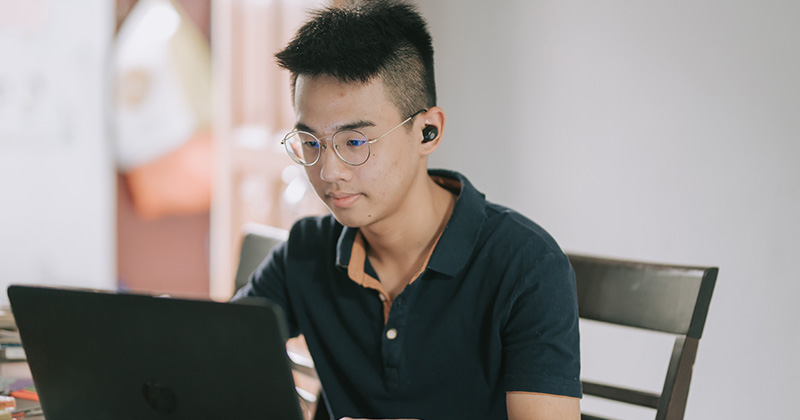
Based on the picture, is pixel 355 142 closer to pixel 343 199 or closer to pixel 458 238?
pixel 343 199

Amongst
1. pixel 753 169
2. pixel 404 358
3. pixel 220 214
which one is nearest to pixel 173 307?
pixel 404 358

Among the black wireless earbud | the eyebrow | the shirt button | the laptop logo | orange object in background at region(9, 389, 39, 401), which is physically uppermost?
the eyebrow

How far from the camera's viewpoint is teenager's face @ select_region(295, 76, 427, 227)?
1.10 meters

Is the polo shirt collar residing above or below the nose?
below

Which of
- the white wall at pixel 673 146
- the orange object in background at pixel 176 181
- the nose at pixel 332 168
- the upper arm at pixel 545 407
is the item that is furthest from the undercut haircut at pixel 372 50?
the orange object in background at pixel 176 181

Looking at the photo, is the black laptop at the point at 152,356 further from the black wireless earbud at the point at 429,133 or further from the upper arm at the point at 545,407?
the black wireless earbud at the point at 429,133

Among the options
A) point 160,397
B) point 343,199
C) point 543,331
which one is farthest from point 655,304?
point 160,397

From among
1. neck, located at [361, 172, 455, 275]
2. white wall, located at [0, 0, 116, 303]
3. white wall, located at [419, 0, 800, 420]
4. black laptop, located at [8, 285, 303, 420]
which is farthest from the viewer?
white wall, located at [0, 0, 116, 303]

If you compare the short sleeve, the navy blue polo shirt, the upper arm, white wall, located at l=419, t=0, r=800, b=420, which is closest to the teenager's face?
the navy blue polo shirt

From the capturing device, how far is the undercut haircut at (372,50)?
111 centimetres

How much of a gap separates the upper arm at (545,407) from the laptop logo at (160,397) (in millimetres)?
440

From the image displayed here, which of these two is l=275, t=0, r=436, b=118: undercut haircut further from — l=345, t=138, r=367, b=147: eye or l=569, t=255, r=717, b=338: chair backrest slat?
l=569, t=255, r=717, b=338: chair backrest slat

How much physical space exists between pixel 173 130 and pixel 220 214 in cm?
61

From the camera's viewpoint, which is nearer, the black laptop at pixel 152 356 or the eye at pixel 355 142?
the black laptop at pixel 152 356
